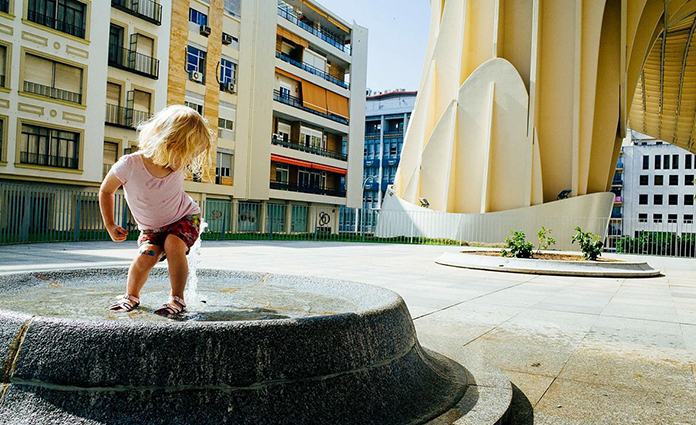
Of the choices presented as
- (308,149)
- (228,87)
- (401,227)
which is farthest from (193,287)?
(308,149)

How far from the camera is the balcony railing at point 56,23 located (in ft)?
77.9

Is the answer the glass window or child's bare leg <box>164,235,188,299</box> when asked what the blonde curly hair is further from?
the glass window

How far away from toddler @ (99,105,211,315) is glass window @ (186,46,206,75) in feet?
101

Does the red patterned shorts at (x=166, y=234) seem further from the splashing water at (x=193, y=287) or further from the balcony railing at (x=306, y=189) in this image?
the balcony railing at (x=306, y=189)

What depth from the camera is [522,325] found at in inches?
208

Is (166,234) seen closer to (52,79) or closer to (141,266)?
(141,266)

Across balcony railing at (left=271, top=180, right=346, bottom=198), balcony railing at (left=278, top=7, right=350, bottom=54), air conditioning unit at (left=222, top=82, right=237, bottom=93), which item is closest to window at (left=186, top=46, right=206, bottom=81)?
air conditioning unit at (left=222, top=82, right=237, bottom=93)

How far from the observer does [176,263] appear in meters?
2.91

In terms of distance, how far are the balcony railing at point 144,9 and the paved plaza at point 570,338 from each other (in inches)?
842

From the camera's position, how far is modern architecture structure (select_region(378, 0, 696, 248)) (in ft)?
90.3

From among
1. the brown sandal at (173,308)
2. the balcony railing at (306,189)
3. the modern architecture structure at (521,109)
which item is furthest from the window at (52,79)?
the brown sandal at (173,308)

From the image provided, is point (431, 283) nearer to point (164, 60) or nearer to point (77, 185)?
point (77, 185)

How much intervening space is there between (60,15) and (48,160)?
6.63m

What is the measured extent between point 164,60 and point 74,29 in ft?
16.9
